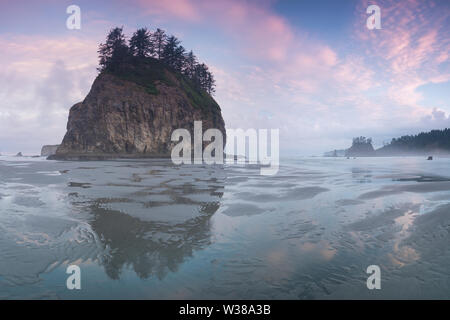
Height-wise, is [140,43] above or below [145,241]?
above

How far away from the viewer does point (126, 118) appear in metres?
51.2

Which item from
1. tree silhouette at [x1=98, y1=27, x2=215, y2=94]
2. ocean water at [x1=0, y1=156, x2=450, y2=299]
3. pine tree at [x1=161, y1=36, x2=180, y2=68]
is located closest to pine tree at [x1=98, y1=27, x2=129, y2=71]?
tree silhouette at [x1=98, y1=27, x2=215, y2=94]

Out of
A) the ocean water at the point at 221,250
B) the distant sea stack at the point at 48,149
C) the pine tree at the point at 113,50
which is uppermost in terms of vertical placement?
the pine tree at the point at 113,50

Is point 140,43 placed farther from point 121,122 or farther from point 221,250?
point 221,250

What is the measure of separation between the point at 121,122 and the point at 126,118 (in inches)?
56.6

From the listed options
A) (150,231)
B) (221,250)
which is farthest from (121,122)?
(221,250)

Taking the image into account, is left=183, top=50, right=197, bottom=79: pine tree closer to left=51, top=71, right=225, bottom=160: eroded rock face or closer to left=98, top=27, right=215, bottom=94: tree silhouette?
left=98, top=27, right=215, bottom=94: tree silhouette

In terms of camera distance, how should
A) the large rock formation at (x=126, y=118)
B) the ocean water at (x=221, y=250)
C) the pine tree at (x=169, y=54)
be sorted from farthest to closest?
the pine tree at (x=169, y=54) < the large rock formation at (x=126, y=118) < the ocean water at (x=221, y=250)

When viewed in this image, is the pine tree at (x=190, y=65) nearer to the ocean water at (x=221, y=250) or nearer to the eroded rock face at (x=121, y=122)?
the eroded rock face at (x=121, y=122)

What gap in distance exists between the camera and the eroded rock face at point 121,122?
164 ft

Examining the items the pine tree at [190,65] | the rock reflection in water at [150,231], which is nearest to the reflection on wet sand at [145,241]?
the rock reflection in water at [150,231]

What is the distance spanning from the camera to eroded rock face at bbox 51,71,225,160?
49875mm

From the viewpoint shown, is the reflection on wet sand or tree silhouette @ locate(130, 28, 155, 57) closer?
the reflection on wet sand
